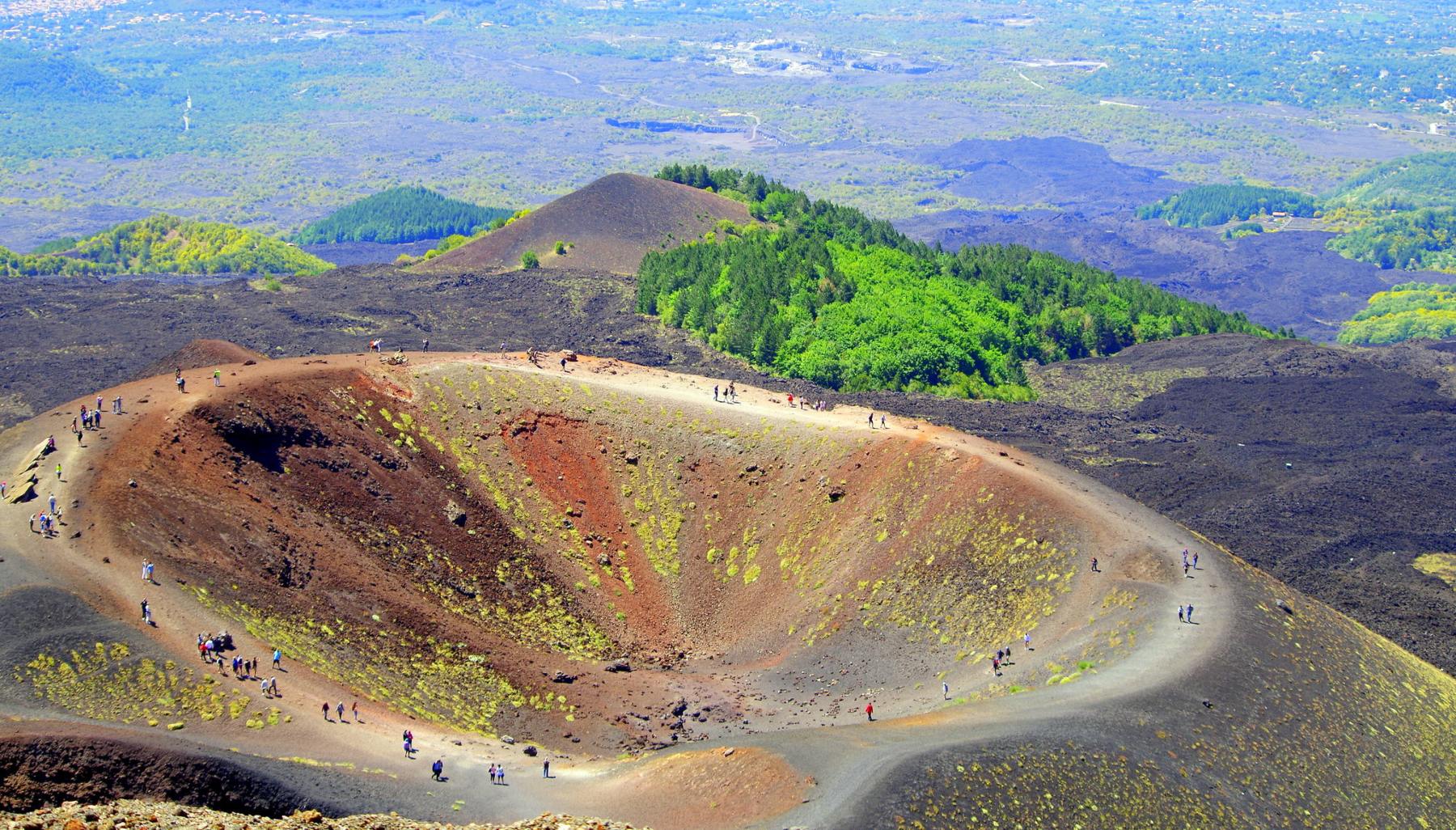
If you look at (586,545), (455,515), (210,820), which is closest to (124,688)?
(210,820)

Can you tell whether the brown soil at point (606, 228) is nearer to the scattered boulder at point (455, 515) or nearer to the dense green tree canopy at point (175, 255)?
the dense green tree canopy at point (175, 255)

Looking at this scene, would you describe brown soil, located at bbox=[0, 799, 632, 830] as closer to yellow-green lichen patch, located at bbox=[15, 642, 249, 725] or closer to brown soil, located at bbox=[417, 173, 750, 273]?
yellow-green lichen patch, located at bbox=[15, 642, 249, 725]

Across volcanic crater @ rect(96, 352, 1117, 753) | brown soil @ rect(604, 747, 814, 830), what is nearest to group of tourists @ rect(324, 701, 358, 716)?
volcanic crater @ rect(96, 352, 1117, 753)

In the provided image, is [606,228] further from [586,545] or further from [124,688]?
[124,688]

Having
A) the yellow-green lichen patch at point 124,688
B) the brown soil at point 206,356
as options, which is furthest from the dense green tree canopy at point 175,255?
the yellow-green lichen patch at point 124,688

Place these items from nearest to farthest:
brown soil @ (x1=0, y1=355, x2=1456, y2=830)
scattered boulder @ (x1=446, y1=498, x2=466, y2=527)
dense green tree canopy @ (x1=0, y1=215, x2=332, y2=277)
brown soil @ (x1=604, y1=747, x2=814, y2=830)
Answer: brown soil @ (x1=604, y1=747, x2=814, y2=830)
brown soil @ (x1=0, y1=355, x2=1456, y2=830)
scattered boulder @ (x1=446, y1=498, x2=466, y2=527)
dense green tree canopy @ (x1=0, y1=215, x2=332, y2=277)

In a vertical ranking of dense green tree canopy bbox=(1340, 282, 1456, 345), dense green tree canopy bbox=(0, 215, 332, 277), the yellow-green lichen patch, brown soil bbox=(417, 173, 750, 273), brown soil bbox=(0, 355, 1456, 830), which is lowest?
dense green tree canopy bbox=(1340, 282, 1456, 345)
